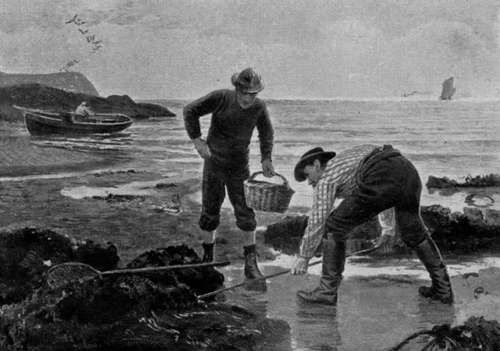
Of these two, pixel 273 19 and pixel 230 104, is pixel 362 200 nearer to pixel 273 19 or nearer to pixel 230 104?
pixel 230 104

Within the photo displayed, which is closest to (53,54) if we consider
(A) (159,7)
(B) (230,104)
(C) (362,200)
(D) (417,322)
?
(A) (159,7)

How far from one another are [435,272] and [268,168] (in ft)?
4.30

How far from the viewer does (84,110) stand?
18.7 feet

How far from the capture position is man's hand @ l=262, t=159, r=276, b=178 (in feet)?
16.8

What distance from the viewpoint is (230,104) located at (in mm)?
5012

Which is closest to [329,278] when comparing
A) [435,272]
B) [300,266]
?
[300,266]

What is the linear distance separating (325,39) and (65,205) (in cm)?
227

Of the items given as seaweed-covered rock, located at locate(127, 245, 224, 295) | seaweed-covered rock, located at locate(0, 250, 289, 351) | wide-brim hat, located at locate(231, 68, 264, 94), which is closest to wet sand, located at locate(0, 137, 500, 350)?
seaweed-covered rock, located at locate(127, 245, 224, 295)

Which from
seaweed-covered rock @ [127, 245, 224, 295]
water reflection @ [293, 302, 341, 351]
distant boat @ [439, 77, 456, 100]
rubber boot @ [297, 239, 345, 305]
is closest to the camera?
water reflection @ [293, 302, 341, 351]

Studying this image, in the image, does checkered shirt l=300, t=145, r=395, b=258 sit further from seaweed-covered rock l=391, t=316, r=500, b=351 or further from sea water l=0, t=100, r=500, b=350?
→ seaweed-covered rock l=391, t=316, r=500, b=351

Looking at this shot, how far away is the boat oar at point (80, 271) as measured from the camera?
4.70 meters

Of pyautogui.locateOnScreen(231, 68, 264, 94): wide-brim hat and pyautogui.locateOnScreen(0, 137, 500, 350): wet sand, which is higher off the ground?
pyautogui.locateOnScreen(231, 68, 264, 94): wide-brim hat

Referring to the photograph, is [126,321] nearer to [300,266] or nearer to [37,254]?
[37,254]

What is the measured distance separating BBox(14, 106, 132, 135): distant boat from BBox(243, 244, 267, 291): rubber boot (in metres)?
1.35
